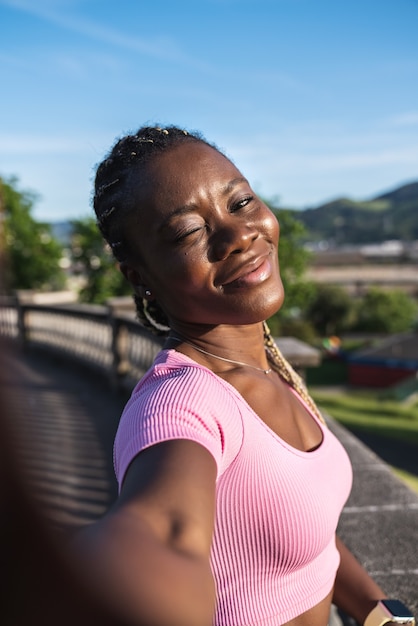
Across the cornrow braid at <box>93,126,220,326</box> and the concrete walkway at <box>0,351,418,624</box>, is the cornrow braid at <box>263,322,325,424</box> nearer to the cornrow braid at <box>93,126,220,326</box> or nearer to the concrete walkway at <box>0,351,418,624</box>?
the cornrow braid at <box>93,126,220,326</box>

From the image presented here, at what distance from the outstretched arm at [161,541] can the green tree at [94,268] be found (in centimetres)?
1949

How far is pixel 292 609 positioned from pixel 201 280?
725 millimetres

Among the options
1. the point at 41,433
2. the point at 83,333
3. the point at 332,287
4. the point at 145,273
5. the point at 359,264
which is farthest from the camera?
the point at 359,264

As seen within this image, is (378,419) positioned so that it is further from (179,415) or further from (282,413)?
(179,415)

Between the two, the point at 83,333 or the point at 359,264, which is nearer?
A: the point at 83,333

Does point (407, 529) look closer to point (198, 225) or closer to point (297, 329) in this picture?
point (198, 225)

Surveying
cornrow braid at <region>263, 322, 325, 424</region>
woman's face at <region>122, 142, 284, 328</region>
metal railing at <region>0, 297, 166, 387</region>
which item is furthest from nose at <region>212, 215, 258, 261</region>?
metal railing at <region>0, 297, 166, 387</region>

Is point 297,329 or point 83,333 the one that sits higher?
point 83,333

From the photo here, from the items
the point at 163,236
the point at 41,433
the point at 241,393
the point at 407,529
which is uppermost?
the point at 163,236

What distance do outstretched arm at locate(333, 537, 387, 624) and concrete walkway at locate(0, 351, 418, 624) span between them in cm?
53

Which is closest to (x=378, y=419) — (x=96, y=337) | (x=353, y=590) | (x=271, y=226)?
(x=96, y=337)

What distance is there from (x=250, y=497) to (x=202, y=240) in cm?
55

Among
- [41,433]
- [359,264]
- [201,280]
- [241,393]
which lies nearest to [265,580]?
[241,393]

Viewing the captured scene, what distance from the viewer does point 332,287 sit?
50188mm
